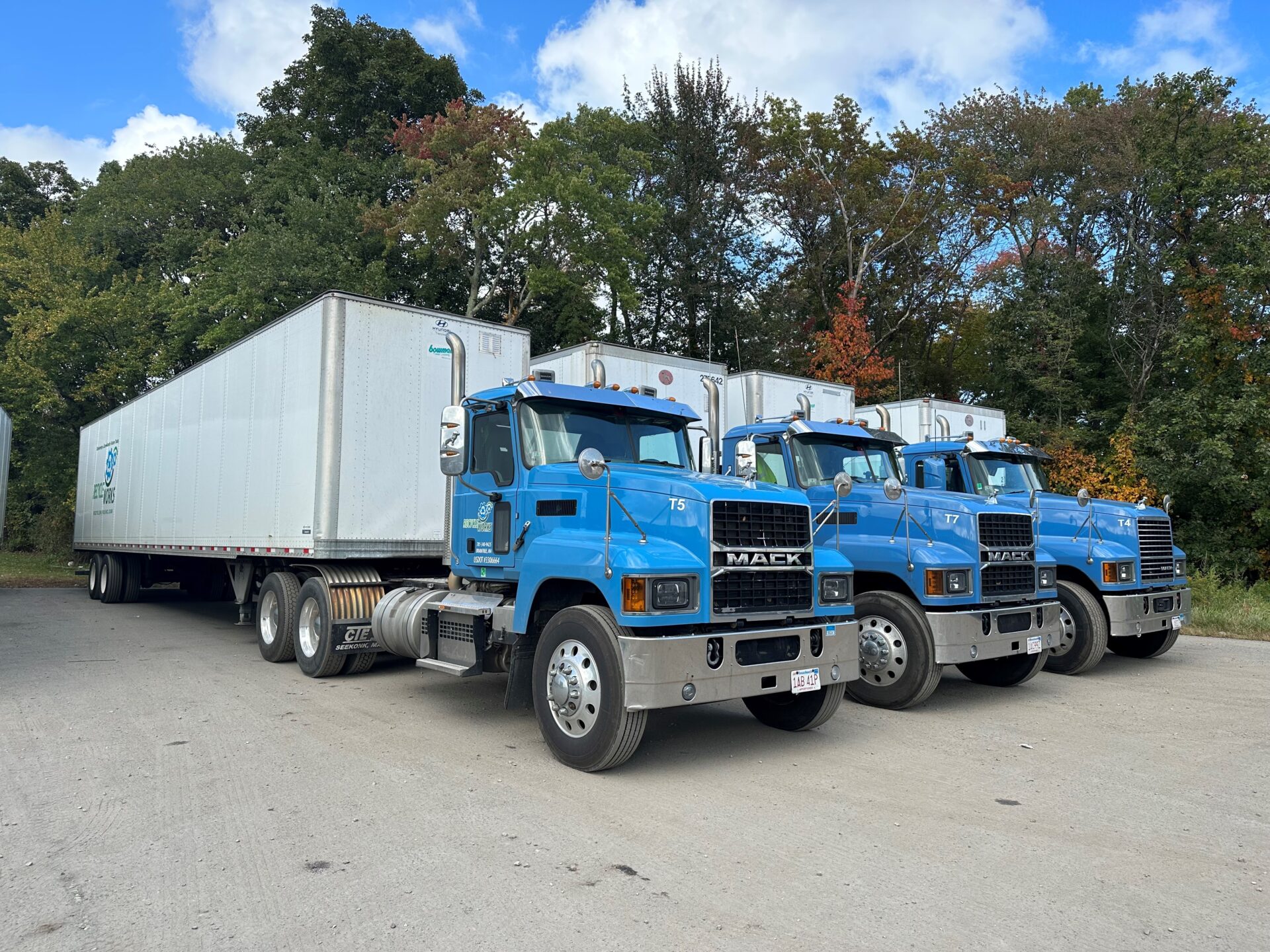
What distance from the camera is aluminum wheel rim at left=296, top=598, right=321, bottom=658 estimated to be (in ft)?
31.8

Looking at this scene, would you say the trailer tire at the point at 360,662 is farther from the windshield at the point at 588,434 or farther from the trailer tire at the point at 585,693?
the trailer tire at the point at 585,693

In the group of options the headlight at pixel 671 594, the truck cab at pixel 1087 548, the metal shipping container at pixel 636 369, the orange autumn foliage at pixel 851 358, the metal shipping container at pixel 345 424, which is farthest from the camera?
the orange autumn foliage at pixel 851 358

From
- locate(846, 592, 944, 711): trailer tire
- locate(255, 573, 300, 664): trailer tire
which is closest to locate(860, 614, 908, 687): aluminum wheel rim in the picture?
locate(846, 592, 944, 711): trailer tire

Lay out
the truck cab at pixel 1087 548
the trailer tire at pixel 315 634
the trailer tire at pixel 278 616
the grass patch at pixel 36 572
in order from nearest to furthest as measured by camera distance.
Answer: the trailer tire at pixel 315 634, the truck cab at pixel 1087 548, the trailer tire at pixel 278 616, the grass patch at pixel 36 572

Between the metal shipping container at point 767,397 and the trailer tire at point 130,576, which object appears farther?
the trailer tire at point 130,576

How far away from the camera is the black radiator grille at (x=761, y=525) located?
6117 mm

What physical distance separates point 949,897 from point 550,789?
2557 mm

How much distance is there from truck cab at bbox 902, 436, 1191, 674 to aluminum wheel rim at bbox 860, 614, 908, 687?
2.40 meters

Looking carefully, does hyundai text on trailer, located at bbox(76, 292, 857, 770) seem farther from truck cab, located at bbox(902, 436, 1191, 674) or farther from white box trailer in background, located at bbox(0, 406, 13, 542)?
white box trailer in background, located at bbox(0, 406, 13, 542)

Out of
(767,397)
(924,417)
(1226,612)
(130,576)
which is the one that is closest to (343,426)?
(767,397)

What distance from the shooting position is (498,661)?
7.31 metres

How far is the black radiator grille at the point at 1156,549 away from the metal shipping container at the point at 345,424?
7.66 m

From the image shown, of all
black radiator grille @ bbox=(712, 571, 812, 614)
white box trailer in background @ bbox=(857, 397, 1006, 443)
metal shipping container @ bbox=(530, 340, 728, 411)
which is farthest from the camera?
white box trailer in background @ bbox=(857, 397, 1006, 443)

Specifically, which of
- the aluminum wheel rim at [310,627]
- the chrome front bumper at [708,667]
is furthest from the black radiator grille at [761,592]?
the aluminum wheel rim at [310,627]
